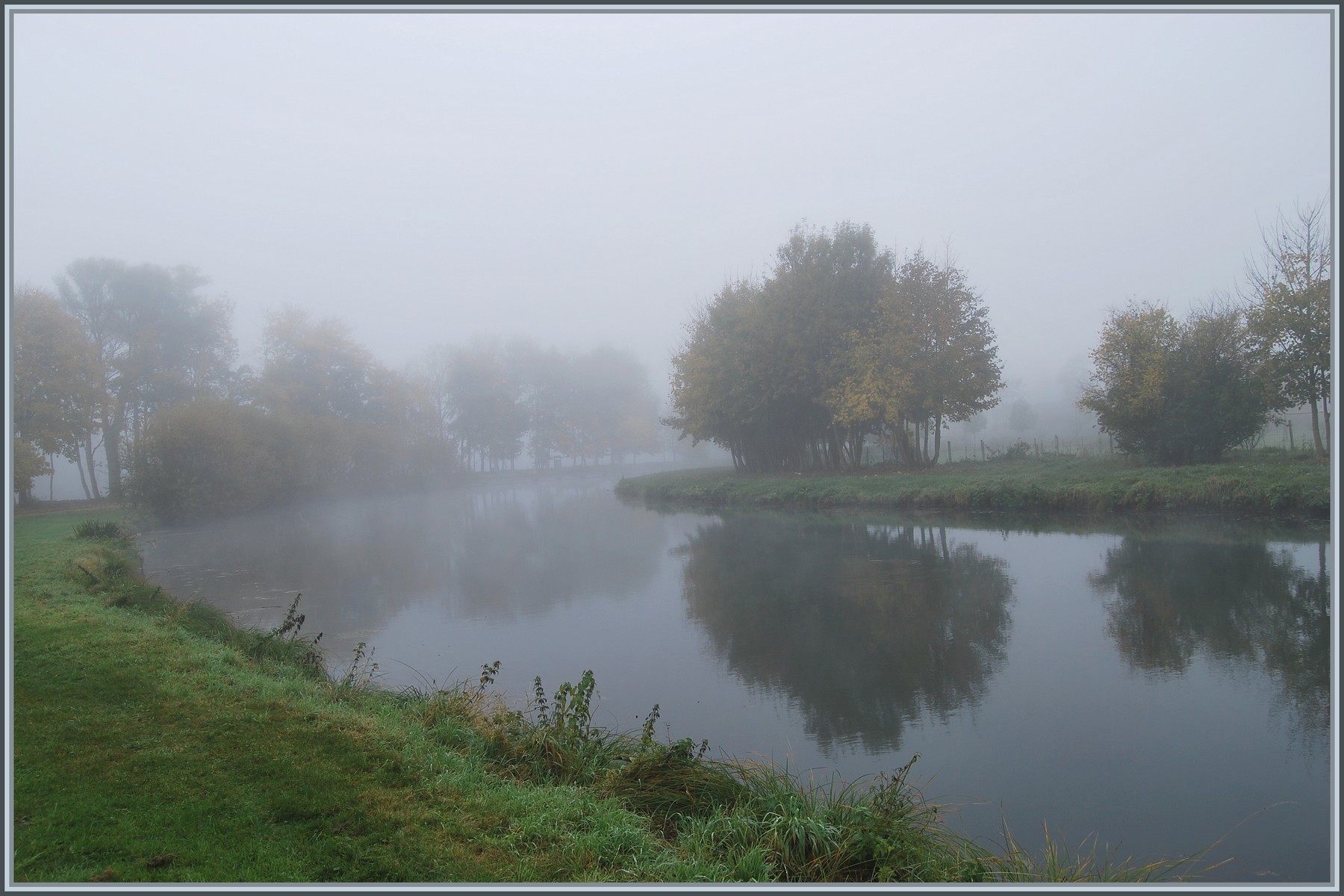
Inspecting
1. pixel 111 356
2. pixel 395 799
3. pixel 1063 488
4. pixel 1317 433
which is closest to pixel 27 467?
pixel 111 356

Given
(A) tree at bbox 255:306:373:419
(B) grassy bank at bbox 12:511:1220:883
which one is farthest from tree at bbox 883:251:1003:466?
(B) grassy bank at bbox 12:511:1220:883

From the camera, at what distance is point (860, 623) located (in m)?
8.61

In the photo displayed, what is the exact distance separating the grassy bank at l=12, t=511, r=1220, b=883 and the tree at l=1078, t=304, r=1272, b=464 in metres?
17.8

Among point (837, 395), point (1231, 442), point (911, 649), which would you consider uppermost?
point (837, 395)

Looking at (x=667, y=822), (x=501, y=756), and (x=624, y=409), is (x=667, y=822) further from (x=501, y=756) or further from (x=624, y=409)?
(x=624, y=409)

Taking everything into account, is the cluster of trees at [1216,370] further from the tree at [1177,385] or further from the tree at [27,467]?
the tree at [27,467]

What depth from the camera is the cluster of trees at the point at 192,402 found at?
1288cm

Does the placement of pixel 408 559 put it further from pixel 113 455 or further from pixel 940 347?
pixel 940 347

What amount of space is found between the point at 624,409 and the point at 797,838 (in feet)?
160

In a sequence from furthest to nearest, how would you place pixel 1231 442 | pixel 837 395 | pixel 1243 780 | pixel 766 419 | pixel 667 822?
pixel 766 419 → pixel 837 395 → pixel 1231 442 → pixel 1243 780 → pixel 667 822

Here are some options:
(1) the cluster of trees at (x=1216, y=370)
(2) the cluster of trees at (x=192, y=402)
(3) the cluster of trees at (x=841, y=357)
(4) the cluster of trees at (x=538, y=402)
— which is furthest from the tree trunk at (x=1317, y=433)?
(4) the cluster of trees at (x=538, y=402)

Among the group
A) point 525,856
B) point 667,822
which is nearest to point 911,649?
point 667,822

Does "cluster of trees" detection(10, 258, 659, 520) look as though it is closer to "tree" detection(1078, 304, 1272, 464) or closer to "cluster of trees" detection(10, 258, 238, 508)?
"cluster of trees" detection(10, 258, 238, 508)

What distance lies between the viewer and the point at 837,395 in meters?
26.8
